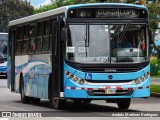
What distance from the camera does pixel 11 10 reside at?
315 ft

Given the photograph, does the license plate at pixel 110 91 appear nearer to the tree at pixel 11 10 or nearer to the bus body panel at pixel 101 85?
the bus body panel at pixel 101 85

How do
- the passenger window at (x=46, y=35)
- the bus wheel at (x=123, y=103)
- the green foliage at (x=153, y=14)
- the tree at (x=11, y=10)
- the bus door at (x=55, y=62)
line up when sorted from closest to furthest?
the bus door at (x=55, y=62) < the bus wheel at (x=123, y=103) < the passenger window at (x=46, y=35) < the green foliage at (x=153, y=14) < the tree at (x=11, y=10)

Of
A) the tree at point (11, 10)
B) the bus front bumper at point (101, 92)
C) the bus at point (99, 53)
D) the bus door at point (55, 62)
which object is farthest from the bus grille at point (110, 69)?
the tree at point (11, 10)

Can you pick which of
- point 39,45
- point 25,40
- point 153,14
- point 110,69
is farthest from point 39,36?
point 153,14

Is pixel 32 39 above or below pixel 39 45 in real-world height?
above

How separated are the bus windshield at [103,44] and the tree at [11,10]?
7456cm

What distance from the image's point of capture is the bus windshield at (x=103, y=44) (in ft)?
64.4

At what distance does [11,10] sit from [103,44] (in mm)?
77121

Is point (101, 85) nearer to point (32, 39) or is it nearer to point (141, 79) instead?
point (141, 79)

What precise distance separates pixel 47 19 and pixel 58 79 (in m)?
2.49

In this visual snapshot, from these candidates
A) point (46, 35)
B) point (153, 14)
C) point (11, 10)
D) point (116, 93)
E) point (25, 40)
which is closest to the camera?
point (116, 93)

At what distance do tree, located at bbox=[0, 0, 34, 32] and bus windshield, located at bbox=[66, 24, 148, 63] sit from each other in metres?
74.6

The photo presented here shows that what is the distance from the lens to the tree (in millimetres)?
94562

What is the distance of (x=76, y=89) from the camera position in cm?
1956
